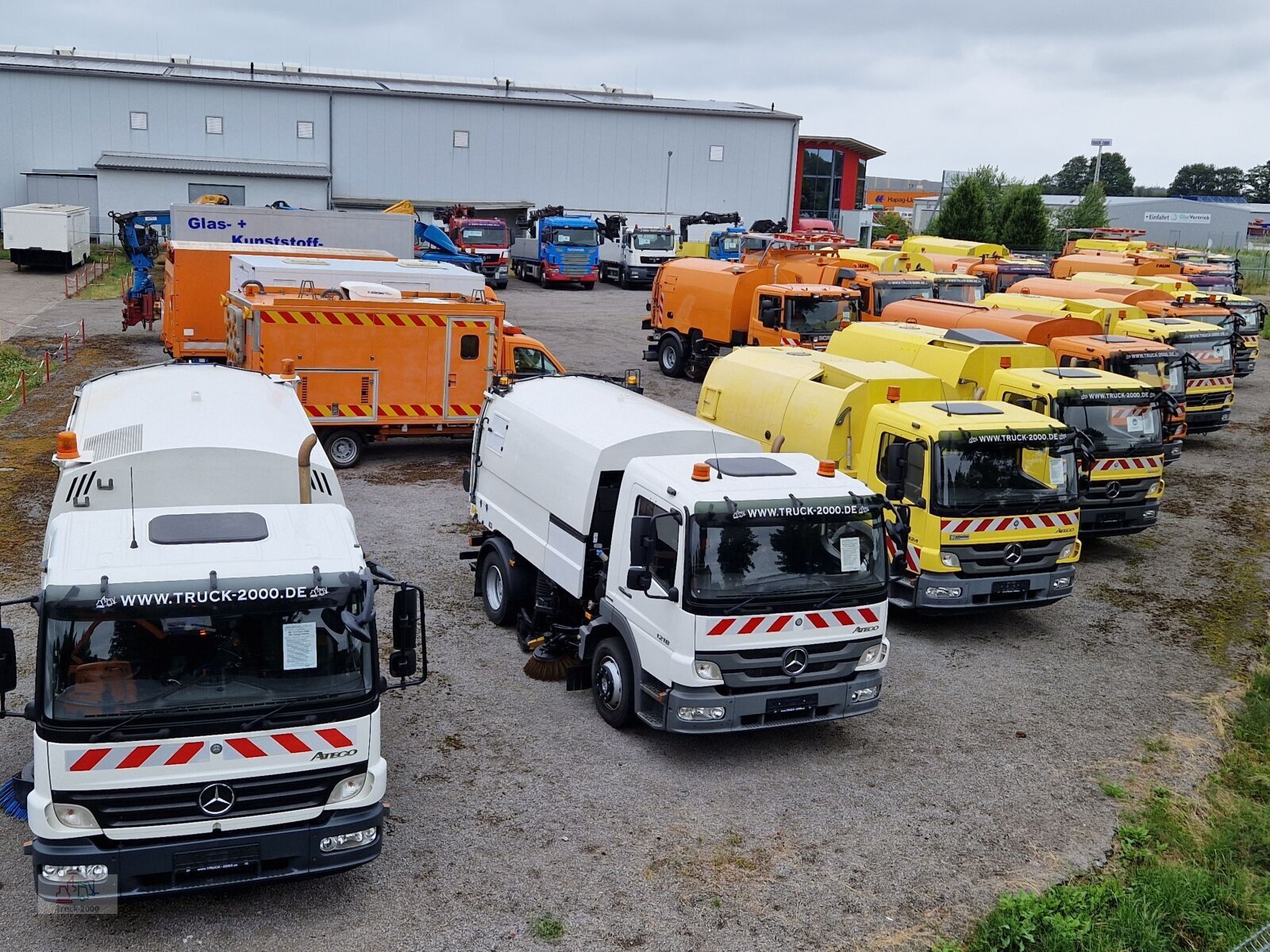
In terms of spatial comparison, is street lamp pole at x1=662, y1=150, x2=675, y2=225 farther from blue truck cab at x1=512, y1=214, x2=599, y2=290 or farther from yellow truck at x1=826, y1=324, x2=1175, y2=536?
yellow truck at x1=826, y1=324, x2=1175, y2=536

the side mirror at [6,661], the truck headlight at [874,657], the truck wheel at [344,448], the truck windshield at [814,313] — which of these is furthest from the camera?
the truck windshield at [814,313]

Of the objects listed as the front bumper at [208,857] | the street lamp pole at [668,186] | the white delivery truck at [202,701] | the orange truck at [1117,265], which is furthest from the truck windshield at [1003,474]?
the street lamp pole at [668,186]

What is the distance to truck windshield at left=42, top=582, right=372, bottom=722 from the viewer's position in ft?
20.7

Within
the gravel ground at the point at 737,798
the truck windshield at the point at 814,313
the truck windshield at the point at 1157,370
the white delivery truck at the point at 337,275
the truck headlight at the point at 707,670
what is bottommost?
the gravel ground at the point at 737,798

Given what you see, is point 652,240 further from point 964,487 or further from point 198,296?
point 964,487

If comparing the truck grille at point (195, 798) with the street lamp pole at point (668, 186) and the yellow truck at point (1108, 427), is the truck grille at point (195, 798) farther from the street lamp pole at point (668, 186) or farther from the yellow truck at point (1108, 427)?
the street lamp pole at point (668, 186)

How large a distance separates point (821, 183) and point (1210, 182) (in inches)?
4067

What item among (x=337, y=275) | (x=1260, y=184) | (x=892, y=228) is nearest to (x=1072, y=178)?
(x=1260, y=184)

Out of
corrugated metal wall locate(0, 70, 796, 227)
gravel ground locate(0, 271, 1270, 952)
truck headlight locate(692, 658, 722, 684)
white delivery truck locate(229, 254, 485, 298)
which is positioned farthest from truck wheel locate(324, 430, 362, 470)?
corrugated metal wall locate(0, 70, 796, 227)

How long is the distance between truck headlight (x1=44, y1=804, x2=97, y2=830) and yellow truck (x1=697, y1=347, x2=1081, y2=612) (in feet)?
24.5

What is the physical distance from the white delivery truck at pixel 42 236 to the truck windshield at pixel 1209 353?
3518 cm

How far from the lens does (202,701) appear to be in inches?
254

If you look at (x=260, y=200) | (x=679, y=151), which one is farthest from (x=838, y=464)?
(x=679, y=151)

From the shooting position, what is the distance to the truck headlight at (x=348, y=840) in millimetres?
6754
